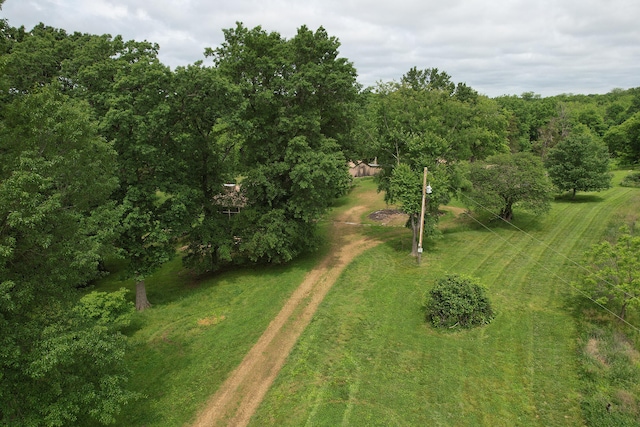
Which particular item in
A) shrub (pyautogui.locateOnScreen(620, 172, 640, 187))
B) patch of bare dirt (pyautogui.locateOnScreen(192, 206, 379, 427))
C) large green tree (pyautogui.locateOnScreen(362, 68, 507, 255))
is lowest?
patch of bare dirt (pyautogui.locateOnScreen(192, 206, 379, 427))

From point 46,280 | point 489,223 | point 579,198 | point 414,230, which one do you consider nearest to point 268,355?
point 46,280

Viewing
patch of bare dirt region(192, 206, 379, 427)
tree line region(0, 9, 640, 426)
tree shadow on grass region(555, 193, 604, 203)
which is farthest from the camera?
tree shadow on grass region(555, 193, 604, 203)

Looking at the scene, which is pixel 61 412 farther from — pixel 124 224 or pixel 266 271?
pixel 266 271

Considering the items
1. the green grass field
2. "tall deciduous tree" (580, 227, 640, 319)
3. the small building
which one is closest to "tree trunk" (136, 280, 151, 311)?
the green grass field

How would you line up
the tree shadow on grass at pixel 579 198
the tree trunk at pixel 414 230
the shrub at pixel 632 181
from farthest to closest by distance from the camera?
the shrub at pixel 632 181
the tree shadow on grass at pixel 579 198
the tree trunk at pixel 414 230

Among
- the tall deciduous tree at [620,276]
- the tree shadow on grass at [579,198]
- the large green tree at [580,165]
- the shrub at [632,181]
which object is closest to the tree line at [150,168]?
the tall deciduous tree at [620,276]

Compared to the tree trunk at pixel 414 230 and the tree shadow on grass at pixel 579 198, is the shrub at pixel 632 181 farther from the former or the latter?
the tree trunk at pixel 414 230

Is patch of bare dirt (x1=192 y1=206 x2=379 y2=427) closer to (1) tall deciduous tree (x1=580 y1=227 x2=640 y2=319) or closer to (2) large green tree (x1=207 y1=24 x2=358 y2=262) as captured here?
(2) large green tree (x1=207 y1=24 x2=358 y2=262)
